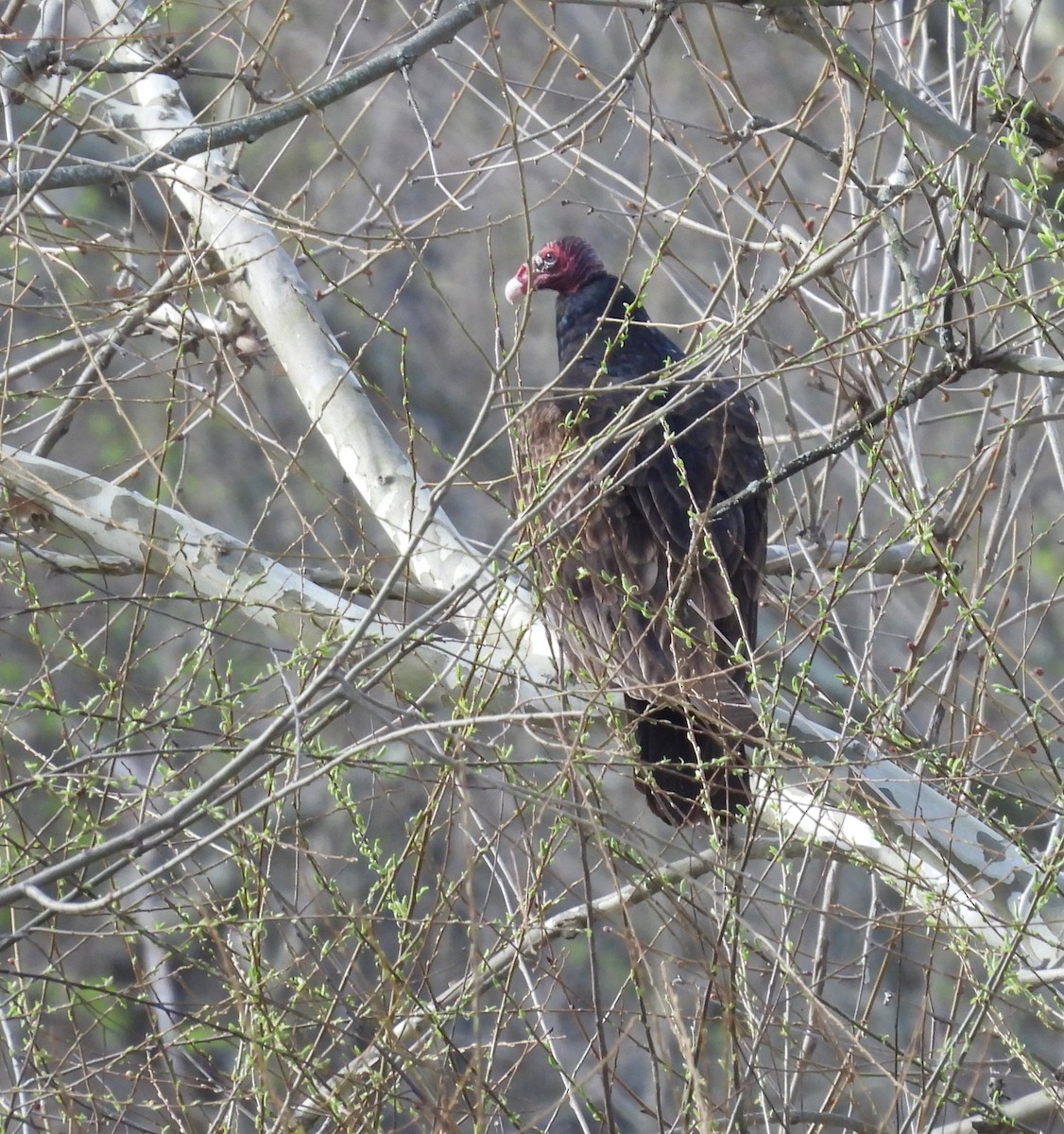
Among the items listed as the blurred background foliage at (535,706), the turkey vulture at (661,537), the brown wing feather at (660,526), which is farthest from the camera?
the brown wing feather at (660,526)

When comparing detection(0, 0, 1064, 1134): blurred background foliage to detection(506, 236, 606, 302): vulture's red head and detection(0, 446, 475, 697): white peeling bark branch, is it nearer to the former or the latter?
detection(0, 446, 475, 697): white peeling bark branch

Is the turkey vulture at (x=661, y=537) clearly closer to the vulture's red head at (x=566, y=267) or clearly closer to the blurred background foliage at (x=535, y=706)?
the blurred background foliage at (x=535, y=706)

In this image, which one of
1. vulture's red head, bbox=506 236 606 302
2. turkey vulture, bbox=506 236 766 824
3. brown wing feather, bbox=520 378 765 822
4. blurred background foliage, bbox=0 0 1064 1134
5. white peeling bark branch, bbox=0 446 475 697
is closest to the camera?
blurred background foliage, bbox=0 0 1064 1134

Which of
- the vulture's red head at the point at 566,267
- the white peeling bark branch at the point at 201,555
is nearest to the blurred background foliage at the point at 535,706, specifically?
the white peeling bark branch at the point at 201,555

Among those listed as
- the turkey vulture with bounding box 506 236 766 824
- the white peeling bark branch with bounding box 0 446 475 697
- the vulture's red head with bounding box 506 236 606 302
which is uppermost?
the vulture's red head with bounding box 506 236 606 302

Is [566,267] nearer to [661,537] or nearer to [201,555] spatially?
[661,537]

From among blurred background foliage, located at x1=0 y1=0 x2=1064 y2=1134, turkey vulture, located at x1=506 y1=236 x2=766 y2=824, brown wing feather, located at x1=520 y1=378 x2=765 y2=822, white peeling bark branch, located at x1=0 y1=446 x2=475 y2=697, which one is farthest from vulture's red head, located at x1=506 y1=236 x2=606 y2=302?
white peeling bark branch, located at x1=0 y1=446 x2=475 y2=697

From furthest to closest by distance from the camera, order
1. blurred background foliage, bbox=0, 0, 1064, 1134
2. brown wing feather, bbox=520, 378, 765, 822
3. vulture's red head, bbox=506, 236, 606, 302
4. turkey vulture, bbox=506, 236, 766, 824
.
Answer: vulture's red head, bbox=506, 236, 606, 302
brown wing feather, bbox=520, 378, 765, 822
turkey vulture, bbox=506, 236, 766, 824
blurred background foliage, bbox=0, 0, 1064, 1134

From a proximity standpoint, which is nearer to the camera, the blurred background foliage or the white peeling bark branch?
the blurred background foliage

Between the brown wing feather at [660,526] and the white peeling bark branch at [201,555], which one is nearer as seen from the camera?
the brown wing feather at [660,526]

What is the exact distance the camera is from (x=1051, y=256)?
1890 mm

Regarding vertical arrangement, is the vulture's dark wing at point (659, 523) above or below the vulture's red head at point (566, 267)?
below

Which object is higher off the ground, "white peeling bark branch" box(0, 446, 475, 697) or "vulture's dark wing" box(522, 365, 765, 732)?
"vulture's dark wing" box(522, 365, 765, 732)

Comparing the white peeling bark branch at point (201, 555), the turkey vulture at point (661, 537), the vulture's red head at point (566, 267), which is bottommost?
the white peeling bark branch at point (201, 555)
